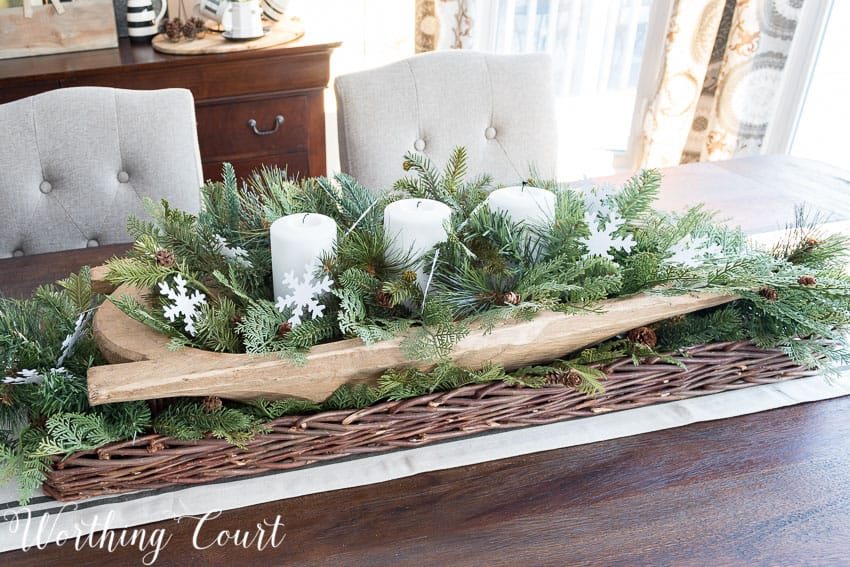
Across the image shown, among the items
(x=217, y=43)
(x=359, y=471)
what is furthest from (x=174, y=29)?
(x=359, y=471)

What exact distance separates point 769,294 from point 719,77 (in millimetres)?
1789

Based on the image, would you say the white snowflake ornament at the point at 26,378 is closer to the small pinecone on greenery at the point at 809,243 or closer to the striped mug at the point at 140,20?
the small pinecone on greenery at the point at 809,243

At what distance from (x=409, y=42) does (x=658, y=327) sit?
2032 mm

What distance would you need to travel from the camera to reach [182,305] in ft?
2.27

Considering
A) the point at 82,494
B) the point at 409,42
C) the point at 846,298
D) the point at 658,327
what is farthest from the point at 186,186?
the point at 409,42

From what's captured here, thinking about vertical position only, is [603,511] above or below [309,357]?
below

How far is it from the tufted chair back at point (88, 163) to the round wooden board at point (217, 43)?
0.77 metres

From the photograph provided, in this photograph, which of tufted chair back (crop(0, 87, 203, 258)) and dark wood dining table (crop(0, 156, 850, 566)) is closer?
dark wood dining table (crop(0, 156, 850, 566))

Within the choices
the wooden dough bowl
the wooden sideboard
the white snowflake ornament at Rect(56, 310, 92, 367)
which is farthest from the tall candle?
the wooden sideboard

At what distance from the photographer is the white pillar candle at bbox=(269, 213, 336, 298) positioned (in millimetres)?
728

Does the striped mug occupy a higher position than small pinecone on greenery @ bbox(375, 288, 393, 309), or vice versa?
the striped mug

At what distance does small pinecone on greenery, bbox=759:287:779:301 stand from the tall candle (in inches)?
15.0

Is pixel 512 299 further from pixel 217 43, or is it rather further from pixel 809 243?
pixel 217 43

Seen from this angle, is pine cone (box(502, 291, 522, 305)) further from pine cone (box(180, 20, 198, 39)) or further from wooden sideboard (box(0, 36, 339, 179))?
pine cone (box(180, 20, 198, 39))
